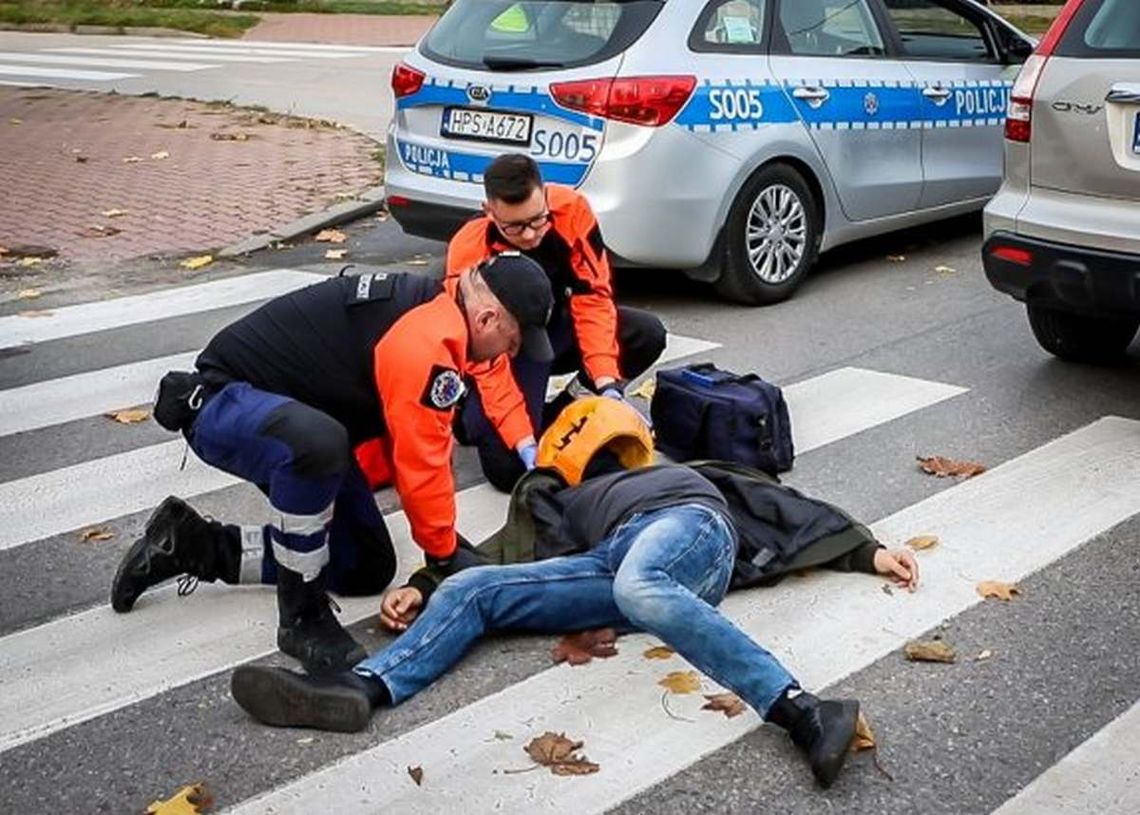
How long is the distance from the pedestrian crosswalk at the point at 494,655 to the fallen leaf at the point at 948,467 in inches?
2.0

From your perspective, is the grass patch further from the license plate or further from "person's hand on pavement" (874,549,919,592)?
"person's hand on pavement" (874,549,919,592)

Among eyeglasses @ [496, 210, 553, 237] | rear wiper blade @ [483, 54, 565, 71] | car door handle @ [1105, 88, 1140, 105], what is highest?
car door handle @ [1105, 88, 1140, 105]

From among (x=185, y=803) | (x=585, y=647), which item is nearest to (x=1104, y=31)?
(x=585, y=647)

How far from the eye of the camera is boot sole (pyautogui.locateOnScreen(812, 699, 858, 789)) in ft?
12.9

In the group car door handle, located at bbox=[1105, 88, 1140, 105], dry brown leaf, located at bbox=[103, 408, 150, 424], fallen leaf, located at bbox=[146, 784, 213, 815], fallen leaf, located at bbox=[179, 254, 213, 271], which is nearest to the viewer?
fallen leaf, located at bbox=[146, 784, 213, 815]

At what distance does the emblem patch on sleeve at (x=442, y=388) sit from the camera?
436cm

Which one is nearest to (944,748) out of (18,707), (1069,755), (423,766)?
(1069,755)

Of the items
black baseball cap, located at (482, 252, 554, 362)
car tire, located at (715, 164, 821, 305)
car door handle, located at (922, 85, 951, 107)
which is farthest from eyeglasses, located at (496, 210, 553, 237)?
car door handle, located at (922, 85, 951, 107)

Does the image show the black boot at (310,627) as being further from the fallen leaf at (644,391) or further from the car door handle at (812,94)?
the car door handle at (812,94)

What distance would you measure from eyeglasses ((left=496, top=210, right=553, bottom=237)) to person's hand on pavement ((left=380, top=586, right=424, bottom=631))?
5.13 ft

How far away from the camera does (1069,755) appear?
4.12 meters

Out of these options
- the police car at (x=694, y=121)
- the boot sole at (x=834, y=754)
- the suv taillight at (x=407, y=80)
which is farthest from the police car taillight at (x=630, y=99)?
the boot sole at (x=834, y=754)

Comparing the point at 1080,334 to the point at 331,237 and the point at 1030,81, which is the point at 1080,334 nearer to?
the point at 1030,81

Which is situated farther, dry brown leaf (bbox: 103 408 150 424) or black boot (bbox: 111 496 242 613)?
dry brown leaf (bbox: 103 408 150 424)
